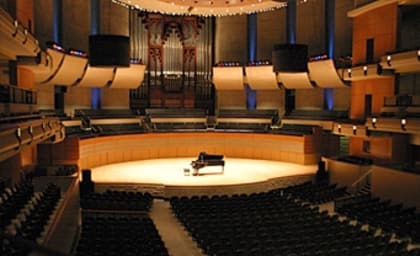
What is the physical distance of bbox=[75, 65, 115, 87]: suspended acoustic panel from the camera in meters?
19.3

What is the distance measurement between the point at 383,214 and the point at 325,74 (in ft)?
30.4

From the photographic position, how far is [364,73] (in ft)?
53.4

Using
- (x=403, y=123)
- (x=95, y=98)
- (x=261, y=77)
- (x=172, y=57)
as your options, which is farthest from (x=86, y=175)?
(x=261, y=77)

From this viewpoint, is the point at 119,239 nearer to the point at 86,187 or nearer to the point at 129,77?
the point at 86,187

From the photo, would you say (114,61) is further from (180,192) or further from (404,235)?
(404,235)

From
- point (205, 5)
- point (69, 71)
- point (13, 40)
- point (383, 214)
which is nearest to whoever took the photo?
point (13, 40)

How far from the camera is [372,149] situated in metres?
17.0

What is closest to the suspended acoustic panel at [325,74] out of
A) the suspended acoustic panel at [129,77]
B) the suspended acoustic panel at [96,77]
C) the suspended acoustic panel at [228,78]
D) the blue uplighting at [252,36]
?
the suspended acoustic panel at [228,78]

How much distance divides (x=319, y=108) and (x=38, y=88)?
1405cm

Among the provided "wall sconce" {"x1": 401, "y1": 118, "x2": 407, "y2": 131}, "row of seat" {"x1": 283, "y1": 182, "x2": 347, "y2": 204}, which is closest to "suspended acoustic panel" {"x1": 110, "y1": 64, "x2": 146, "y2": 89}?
"row of seat" {"x1": 283, "y1": 182, "x2": 347, "y2": 204}

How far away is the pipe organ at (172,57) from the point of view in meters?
22.3

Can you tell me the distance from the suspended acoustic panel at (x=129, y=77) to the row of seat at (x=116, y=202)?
27.0ft

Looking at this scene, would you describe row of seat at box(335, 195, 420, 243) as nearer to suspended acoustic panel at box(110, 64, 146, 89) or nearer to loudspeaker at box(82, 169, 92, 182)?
loudspeaker at box(82, 169, 92, 182)

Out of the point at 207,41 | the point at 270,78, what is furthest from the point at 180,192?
→ the point at 207,41
